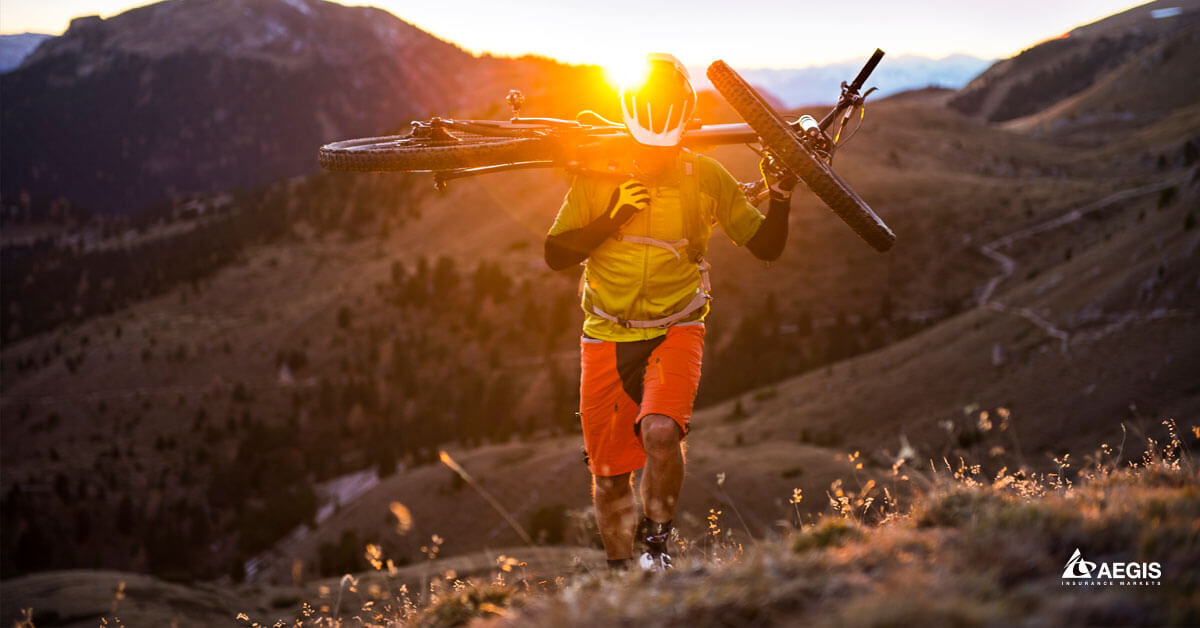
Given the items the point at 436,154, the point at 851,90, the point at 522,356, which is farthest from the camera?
the point at 522,356

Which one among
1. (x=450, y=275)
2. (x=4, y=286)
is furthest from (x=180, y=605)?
(x=4, y=286)

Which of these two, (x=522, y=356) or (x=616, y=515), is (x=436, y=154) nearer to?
(x=616, y=515)

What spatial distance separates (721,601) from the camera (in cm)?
242

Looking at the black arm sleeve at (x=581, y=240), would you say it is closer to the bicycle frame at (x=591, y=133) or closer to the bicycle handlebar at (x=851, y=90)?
the bicycle frame at (x=591, y=133)

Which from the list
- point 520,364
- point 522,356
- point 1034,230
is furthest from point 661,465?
point 1034,230

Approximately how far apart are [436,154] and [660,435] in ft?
10.0

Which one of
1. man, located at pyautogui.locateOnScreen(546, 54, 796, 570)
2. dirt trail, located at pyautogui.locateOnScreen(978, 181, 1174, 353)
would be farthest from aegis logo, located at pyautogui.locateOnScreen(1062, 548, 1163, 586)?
dirt trail, located at pyautogui.locateOnScreen(978, 181, 1174, 353)

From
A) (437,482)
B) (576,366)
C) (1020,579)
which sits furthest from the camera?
(576,366)

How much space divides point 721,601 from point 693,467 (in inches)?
675

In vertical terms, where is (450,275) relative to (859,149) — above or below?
below

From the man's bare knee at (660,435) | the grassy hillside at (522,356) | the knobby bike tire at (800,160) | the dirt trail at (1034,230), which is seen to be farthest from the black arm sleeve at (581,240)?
the dirt trail at (1034,230)

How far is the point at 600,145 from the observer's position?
16.1 feet

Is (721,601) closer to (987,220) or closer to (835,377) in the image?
(835,377)

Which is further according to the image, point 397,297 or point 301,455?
point 397,297
